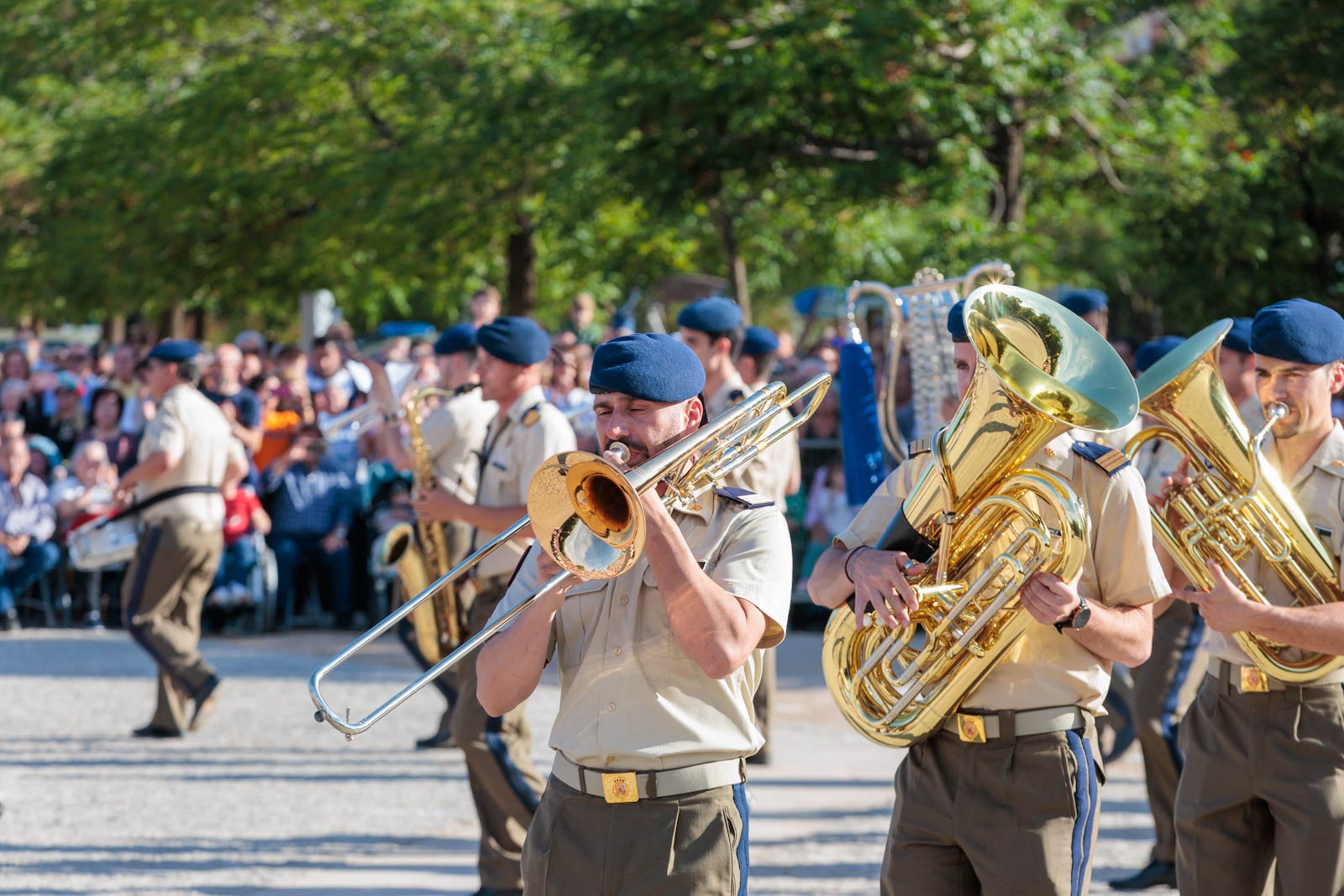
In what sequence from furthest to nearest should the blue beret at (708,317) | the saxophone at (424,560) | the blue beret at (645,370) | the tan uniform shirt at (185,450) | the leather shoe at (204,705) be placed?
the tan uniform shirt at (185,450), the leather shoe at (204,705), the blue beret at (708,317), the saxophone at (424,560), the blue beret at (645,370)

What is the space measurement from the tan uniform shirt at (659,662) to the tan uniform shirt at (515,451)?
8.28 ft

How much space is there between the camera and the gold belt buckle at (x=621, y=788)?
11.4 ft

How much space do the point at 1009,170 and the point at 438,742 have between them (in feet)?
25.5

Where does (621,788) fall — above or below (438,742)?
above

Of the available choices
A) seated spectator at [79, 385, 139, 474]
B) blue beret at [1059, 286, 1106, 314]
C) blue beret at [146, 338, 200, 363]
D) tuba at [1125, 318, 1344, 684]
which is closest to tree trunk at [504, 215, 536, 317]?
seated spectator at [79, 385, 139, 474]

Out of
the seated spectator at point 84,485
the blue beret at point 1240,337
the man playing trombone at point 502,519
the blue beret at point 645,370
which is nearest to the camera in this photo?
the blue beret at point 645,370

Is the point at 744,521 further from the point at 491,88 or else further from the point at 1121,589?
the point at 491,88

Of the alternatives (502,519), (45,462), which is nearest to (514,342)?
(502,519)

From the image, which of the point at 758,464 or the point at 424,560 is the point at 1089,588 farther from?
the point at 424,560

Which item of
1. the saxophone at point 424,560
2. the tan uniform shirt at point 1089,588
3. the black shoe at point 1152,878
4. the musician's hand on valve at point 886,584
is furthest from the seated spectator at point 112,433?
the tan uniform shirt at point 1089,588

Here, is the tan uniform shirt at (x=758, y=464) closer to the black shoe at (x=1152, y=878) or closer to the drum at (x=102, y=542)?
the black shoe at (x=1152, y=878)

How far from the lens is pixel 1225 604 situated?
4.19 m

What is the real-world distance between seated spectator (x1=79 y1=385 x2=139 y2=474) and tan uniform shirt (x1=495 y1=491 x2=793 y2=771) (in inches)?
398

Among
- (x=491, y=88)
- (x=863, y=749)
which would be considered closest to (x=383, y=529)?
(x=863, y=749)
